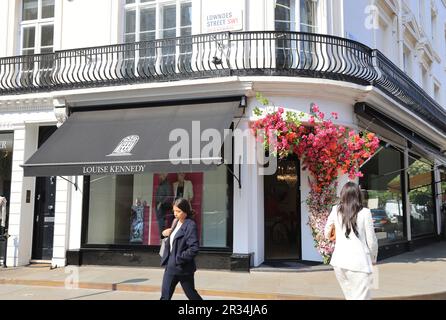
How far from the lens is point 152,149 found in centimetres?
1005

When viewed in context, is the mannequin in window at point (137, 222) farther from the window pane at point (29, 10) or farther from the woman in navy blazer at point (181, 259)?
the window pane at point (29, 10)

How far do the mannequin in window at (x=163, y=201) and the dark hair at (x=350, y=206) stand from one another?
270 inches

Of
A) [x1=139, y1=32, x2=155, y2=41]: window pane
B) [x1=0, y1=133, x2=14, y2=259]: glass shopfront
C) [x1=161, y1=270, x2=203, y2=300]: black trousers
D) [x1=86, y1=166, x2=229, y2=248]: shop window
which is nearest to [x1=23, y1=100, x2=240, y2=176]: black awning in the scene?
[x1=86, y1=166, x2=229, y2=248]: shop window

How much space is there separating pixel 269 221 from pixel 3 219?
664cm

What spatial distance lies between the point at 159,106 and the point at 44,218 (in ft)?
14.3

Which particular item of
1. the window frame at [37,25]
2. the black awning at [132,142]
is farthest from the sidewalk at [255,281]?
the window frame at [37,25]

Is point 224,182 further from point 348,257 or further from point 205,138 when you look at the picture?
point 348,257

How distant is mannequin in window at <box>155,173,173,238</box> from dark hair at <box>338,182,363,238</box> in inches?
270

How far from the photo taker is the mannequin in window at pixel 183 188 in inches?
451

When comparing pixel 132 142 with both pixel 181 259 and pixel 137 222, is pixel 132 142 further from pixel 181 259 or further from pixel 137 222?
pixel 181 259

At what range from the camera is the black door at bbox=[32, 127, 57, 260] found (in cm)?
1234

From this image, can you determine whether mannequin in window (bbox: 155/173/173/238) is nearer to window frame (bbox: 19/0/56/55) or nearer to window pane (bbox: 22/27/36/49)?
window frame (bbox: 19/0/56/55)

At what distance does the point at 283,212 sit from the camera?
1171 cm

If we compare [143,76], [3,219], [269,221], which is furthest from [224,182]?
[3,219]
